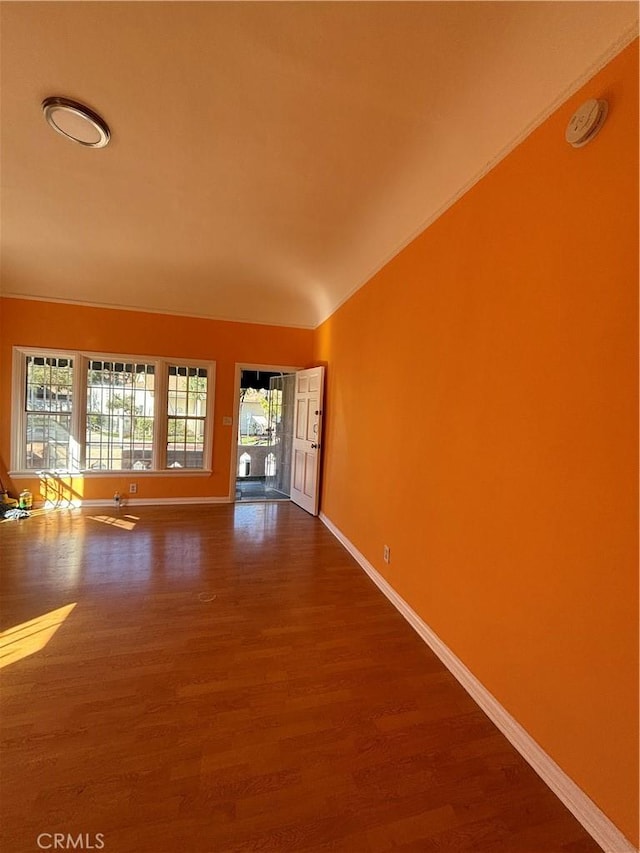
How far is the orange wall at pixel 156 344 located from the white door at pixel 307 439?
602 millimetres

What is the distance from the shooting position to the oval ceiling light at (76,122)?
71.1 inches

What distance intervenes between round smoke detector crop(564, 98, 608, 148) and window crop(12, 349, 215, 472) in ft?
14.6

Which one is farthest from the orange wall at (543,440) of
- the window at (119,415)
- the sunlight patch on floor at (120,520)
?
the window at (119,415)

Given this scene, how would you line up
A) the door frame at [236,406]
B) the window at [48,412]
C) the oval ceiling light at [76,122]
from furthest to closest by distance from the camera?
the door frame at [236,406], the window at [48,412], the oval ceiling light at [76,122]

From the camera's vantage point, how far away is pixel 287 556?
3436 millimetres

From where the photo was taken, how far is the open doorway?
5703mm

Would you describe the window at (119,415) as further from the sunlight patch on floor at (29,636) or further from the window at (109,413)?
the sunlight patch on floor at (29,636)

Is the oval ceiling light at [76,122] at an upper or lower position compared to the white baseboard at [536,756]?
upper

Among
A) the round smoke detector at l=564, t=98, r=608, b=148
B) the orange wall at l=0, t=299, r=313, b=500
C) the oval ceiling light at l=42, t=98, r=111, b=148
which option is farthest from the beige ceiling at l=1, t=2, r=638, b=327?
the orange wall at l=0, t=299, r=313, b=500

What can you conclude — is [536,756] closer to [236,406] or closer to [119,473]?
[236,406]

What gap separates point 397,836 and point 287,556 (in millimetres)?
2314

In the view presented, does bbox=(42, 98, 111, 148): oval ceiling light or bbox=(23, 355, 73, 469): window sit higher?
bbox=(42, 98, 111, 148): oval ceiling light

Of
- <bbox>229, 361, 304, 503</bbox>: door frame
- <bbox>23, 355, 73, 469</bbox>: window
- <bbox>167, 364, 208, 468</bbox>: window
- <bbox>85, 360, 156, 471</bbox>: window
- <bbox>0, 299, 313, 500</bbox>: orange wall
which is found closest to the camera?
<bbox>0, 299, 313, 500</bbox>: orange wall

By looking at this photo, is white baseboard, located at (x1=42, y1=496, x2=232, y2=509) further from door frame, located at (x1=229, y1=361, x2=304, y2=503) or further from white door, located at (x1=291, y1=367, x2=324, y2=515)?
white door, located at (x1=291, y1=367, x2=324, y2=515)
